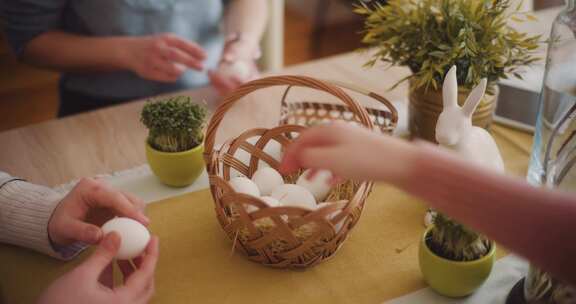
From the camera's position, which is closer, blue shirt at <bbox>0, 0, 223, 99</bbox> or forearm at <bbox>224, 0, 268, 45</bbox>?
blue shirt at <bbox>0, 0, 223, 99</bbox>

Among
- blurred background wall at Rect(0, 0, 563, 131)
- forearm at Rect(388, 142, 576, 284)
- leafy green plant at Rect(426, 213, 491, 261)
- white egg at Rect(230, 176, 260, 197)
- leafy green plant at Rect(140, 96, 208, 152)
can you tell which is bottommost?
blurred background wall at Rect(0, 0, 563, 131)

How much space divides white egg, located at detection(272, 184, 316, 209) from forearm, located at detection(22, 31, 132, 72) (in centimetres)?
63

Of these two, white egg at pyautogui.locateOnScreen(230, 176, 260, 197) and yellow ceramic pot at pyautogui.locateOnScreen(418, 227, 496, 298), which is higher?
white egg at pyautogui.locateOnScreen(230, 176, 260, 197)

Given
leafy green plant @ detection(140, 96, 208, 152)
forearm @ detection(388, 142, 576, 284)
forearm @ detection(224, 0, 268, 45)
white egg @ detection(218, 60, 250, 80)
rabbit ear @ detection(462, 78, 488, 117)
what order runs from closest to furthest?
forearm @ detection(388, 142, 576, 284), rabbit ear @ detection(462, 78, 488, 117), leafy green plant @ detection(140, 96, 208, 152), white egg @ detection(218, 60, 250, 80), forearm @ detection(224, 0, 268, 45)

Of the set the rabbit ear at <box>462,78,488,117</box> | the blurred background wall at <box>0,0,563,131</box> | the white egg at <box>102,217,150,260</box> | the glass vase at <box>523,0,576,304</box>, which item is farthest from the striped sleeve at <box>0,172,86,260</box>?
the blurred background wall at <box>0,0,563,131</box>

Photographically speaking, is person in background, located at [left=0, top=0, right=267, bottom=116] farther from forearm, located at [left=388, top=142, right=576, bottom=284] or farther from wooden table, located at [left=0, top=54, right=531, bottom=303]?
forearm, located at [left=388, top=142, right=576, bottom=284]

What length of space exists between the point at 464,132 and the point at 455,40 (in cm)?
19

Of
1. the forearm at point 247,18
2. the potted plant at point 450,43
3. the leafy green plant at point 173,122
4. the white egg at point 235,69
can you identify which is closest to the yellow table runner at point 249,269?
the leafy green plant at point 173,122

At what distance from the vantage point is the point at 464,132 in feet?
2.30

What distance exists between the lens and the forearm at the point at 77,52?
1207mm

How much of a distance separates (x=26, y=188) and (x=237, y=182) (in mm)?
309

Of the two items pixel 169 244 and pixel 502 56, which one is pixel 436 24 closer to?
pixel 502 56

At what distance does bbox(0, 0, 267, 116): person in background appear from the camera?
45.1 inches

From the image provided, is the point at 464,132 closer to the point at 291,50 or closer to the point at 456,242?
the point at 456,242
